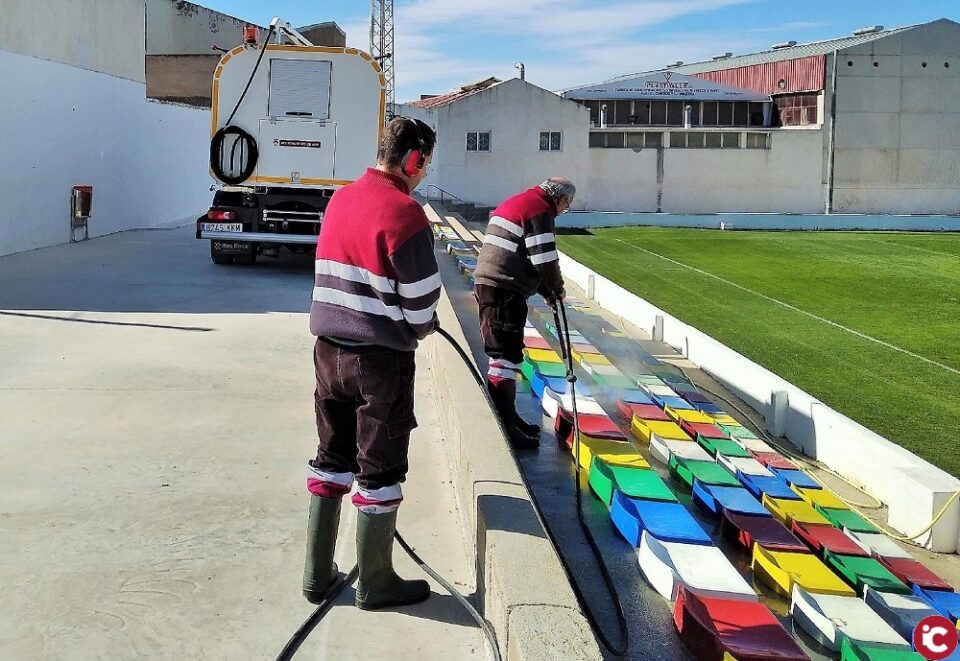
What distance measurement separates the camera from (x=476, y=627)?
3949mm

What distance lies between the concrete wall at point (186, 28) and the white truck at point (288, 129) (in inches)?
1094

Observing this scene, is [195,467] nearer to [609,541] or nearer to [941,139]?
[609,541]

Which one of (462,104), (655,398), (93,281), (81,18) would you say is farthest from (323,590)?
(462,104)

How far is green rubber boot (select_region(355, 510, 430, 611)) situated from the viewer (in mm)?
3971

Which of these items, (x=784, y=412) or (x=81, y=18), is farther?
(x=81, y=18)

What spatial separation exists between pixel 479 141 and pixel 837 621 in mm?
37458

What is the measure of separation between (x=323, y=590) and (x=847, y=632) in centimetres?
221

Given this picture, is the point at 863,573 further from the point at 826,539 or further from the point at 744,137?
the point at 744,137

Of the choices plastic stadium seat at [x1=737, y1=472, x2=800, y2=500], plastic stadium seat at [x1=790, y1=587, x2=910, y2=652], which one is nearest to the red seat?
plastic stadium seat at [x1=737, y1=472, x2=800, y2=500]

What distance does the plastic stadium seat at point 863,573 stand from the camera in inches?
188

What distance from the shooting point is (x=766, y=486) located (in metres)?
6.02

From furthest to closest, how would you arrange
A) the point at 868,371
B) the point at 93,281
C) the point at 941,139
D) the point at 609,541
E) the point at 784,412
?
the point at 941,139
the point at 93,281
the point at 868,371
the point at 784,412
the point at 609,541

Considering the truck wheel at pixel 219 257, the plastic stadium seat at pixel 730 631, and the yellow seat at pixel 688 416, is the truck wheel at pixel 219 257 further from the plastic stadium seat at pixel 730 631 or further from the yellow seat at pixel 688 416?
the plastic stadium seat at pixel 730 631

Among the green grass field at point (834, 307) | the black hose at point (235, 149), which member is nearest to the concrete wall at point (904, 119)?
the green grass field at point (834, 307)
